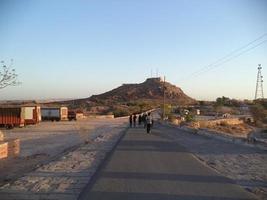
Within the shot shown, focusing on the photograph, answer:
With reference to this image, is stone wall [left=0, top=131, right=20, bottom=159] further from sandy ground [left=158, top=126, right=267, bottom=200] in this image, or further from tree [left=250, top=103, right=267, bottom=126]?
tree [left=250, top=103, right=267, bottom=126]

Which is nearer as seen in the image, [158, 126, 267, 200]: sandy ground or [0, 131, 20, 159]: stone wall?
[158, 126, 267, 200]: sandy ground

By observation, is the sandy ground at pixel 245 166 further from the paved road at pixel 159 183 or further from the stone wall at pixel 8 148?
the stone wall at pixel 8 148

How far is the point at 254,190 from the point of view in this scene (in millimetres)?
11711

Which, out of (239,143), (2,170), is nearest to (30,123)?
(239,143)

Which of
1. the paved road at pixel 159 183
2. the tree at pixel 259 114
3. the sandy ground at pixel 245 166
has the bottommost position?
the sandy ground at pixel 245 166

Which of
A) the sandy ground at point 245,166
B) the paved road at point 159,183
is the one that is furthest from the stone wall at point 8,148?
the sandy ground at point 245,166

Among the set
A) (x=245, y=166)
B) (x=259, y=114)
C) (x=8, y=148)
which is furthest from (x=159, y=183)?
(x=259, y=114)

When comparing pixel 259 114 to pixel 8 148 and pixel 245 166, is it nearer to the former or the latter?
pixel 8 148

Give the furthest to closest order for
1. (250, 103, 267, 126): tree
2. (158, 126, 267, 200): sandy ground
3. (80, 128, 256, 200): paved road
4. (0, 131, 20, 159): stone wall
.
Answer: (250, 103, 267, 126): tree, (0, 131, 20, 159): stone wall, (158, 126, 267, 200): sandy ground, (80, 128, 256, 200): paved road

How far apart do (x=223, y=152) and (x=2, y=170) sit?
10125 millimetres

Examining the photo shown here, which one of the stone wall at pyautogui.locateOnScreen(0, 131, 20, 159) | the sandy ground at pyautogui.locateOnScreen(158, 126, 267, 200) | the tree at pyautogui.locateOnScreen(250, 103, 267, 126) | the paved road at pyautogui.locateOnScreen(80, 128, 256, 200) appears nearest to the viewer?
the paved road at pyautogui.locateOnScreen(80, 128, 256, 200)

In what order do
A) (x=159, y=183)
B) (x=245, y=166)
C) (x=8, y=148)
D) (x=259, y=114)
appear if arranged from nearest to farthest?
(x=159, y=183) → (x=245, y=166) → (x=8, y=148) → (x=259, y=114)

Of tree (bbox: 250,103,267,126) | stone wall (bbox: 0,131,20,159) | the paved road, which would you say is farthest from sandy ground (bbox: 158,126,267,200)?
tree (bbox: 250,103,267,126)

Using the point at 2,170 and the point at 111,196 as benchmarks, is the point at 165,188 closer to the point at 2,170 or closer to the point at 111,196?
the point at 111,196
